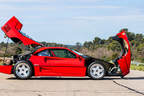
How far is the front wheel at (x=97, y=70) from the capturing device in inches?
492

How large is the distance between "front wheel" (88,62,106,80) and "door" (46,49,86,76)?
13.3 inches

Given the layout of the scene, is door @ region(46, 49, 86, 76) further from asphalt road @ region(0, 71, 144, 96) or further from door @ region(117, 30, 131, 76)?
door @ region(117, 30, 131, 76)

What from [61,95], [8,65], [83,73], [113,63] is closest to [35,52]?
[8,65]

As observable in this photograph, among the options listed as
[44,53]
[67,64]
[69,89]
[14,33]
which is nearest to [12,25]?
[14,33]

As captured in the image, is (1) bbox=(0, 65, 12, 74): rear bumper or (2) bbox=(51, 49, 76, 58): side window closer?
(1) bbox=(0, 65, 12, 74): rear bumper

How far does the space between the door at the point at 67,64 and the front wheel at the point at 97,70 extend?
1.11 ft

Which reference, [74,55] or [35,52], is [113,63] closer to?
[74,55]

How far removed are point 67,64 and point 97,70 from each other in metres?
1.21

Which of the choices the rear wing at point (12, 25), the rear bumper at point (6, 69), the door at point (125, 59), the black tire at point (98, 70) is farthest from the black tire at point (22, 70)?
the door at point (125, 59)

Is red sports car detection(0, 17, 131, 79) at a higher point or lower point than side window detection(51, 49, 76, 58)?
lower

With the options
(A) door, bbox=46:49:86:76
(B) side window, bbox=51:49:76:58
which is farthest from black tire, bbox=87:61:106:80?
(B) side window, bbox=51:49:76:58

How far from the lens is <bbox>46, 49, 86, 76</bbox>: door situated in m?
12.4

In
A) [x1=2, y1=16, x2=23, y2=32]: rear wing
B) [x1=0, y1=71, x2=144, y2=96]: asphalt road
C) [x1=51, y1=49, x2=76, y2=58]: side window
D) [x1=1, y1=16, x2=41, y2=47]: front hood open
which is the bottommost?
[x1=0, y1=71, x2=144, y2=96]: asphalt road

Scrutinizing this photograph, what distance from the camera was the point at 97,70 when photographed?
12.5 m
